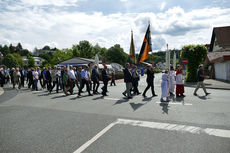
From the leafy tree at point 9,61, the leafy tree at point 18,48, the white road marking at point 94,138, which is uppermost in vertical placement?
the leafy tree at point 18,48

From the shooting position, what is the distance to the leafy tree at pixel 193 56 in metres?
18.8

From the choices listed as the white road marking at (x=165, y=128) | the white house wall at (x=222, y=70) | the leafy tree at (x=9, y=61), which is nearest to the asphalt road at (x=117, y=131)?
the white road marking at (x=165, y=128)

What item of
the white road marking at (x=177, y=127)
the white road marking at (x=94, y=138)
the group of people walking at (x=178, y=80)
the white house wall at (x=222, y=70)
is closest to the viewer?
the white road marking at (x=94, y=138)

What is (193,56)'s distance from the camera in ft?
62.5

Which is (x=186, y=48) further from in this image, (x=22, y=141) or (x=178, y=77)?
(x=22, y=141)

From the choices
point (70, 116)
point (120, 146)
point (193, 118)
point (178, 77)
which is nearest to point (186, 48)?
point (178, 77)

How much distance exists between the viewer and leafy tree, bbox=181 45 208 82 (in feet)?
61.8

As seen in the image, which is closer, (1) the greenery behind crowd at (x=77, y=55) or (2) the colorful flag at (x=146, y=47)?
(2) the colorful flag at (x=146, y=47)

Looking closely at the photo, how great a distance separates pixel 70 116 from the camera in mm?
6207

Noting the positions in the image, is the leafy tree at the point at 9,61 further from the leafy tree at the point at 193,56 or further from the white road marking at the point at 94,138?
the white road marking at the point at 94,138

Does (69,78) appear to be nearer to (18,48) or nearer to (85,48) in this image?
(85,48)

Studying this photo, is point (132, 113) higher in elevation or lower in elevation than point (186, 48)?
lower

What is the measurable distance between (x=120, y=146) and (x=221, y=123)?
3.21m

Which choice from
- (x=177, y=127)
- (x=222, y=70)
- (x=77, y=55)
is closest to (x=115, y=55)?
(x=77, y=55)
